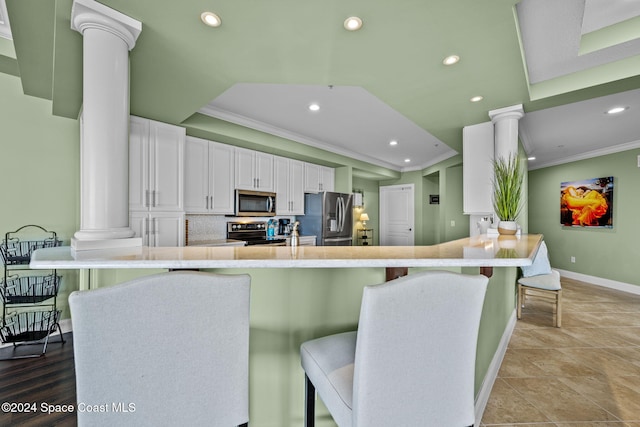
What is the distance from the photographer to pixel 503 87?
8.00 feet

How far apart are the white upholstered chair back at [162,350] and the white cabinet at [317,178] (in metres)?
4.43

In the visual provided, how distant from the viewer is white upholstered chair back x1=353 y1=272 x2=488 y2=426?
831 millimetres

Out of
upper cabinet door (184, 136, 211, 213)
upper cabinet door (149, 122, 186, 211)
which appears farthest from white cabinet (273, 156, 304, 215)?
upper cabinet door (149, 122, 186, 211)

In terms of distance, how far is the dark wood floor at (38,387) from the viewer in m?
1.71

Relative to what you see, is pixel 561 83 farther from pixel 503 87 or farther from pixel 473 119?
pixel 473 119

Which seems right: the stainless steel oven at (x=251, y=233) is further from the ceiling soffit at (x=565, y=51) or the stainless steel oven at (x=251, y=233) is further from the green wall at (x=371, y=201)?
the ceiling soffit at (x=565, y=51)

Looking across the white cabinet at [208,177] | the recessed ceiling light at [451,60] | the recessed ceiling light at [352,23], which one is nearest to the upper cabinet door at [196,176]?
the white cabinet at [208,177]

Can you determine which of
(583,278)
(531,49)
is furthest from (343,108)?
(583,278)

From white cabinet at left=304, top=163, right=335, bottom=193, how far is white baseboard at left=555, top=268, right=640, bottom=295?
16.2 feet

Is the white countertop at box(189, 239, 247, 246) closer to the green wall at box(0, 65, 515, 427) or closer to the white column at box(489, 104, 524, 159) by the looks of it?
the green wall at box(0, 65, 515, 427)

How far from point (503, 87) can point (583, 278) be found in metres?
4.97

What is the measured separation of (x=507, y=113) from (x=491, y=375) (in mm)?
2414

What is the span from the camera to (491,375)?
212 cm

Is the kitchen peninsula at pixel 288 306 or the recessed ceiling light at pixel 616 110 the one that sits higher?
the recessed ceiling light at pixel 616 110
